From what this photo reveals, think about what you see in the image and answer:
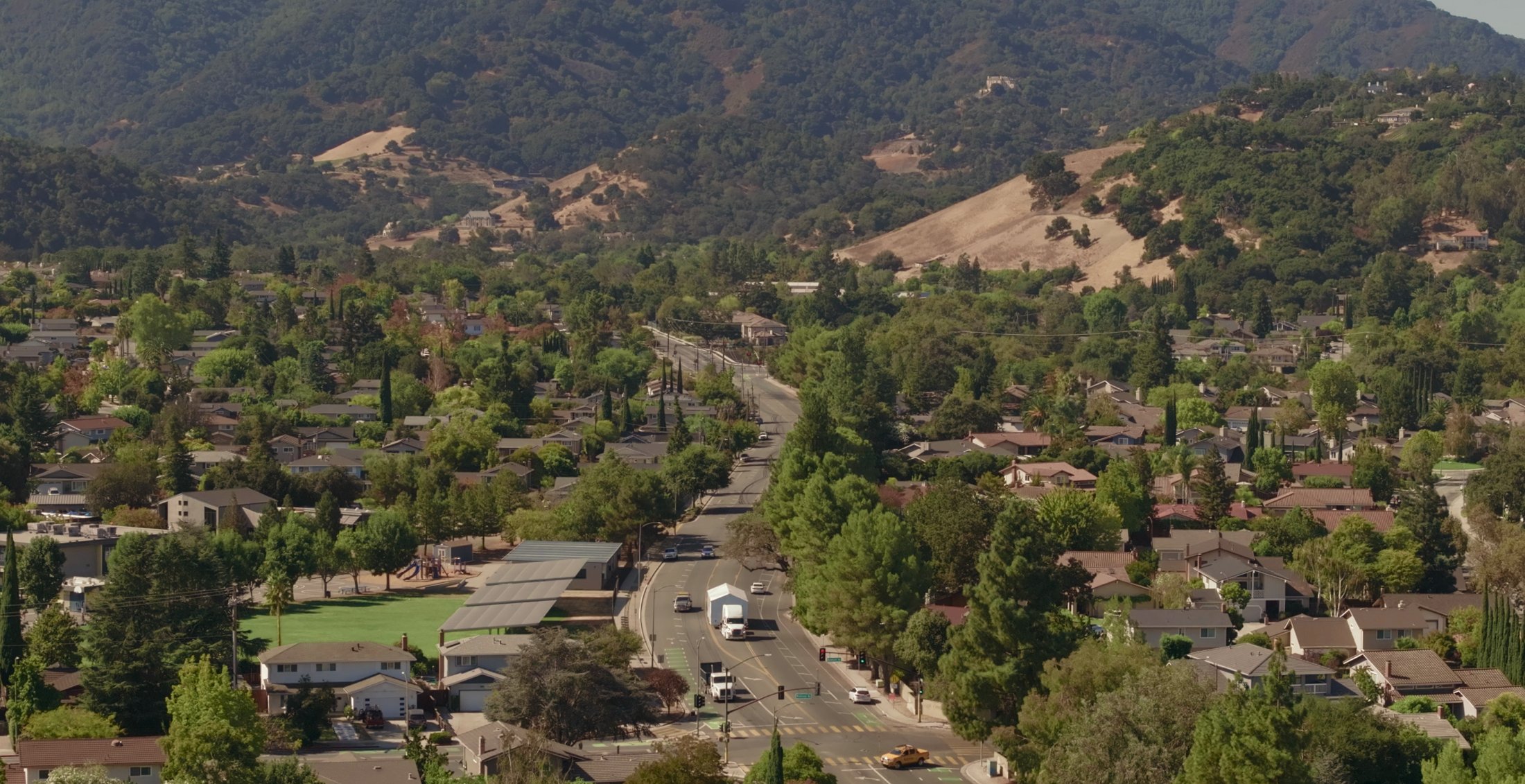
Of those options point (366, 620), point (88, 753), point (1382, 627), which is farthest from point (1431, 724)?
point (366, 620)

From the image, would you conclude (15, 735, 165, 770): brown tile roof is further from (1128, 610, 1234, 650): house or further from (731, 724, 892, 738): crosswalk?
(1128, 610, 1234, 650): house

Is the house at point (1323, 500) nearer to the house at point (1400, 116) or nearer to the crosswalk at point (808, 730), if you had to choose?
the crosswalk at point (808, 730)

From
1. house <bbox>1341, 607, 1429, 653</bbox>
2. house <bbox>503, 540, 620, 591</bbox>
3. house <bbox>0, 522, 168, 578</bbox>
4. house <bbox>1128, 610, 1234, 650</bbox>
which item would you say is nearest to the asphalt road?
house <bbox>503, 540, 620, 591</bbox>

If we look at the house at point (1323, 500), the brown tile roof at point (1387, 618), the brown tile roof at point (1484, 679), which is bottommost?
the brown tile roof at point (1484, 679)

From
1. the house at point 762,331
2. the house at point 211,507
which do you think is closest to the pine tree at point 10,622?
the house at point 211,507

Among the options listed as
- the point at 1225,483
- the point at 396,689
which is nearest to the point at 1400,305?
the point at 1225,483

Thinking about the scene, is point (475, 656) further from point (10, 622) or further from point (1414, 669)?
point (1414, 669)

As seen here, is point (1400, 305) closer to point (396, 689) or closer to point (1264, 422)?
point (1264, 422)
